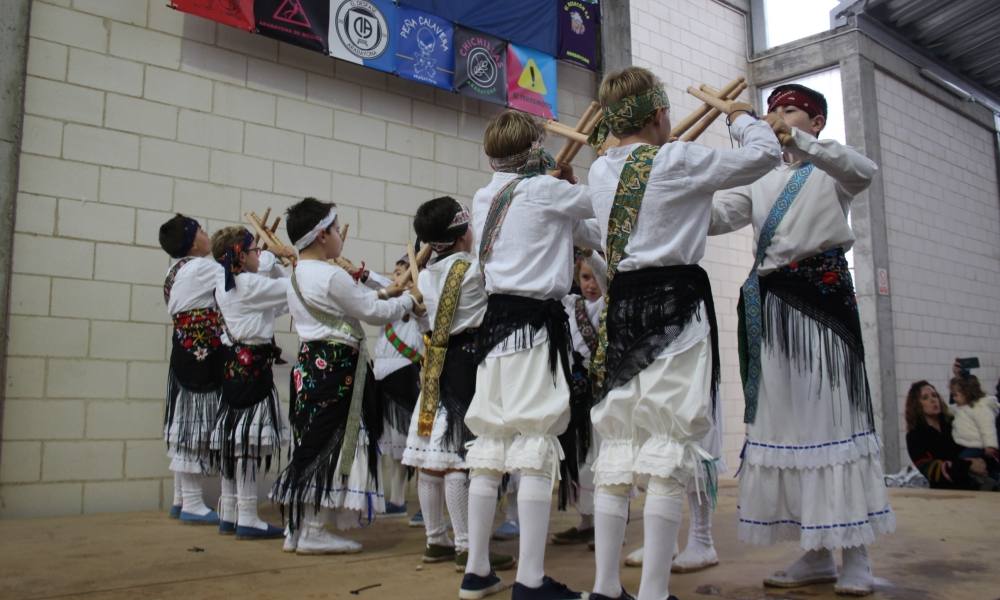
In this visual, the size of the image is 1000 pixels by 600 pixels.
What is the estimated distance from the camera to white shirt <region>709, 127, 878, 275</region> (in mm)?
2254

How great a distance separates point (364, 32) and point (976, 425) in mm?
5060

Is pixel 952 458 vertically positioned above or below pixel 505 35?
below

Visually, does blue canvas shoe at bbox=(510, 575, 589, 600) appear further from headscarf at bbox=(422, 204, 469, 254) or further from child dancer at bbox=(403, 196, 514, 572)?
headscarf at bbox=(422, 204, 469, 254)

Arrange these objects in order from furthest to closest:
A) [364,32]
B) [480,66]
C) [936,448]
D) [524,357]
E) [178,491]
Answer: [480,66], [936,448], [364,32], [178,491], [524,357]

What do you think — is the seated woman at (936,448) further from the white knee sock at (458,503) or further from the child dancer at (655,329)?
the child dancer at (655,329)

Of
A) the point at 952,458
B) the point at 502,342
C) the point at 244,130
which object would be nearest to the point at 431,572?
the point at 502,342

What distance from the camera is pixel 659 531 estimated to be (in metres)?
1.86

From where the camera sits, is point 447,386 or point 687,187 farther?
point 447,386

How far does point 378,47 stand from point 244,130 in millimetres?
1110

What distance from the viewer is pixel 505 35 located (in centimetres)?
619

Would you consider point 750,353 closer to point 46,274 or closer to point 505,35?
point 46,274

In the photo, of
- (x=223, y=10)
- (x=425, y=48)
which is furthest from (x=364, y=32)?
(x=223, y=10)

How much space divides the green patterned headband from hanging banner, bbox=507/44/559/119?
4095 millimetres

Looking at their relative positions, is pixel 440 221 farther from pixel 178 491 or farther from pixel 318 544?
pixel 178 491
